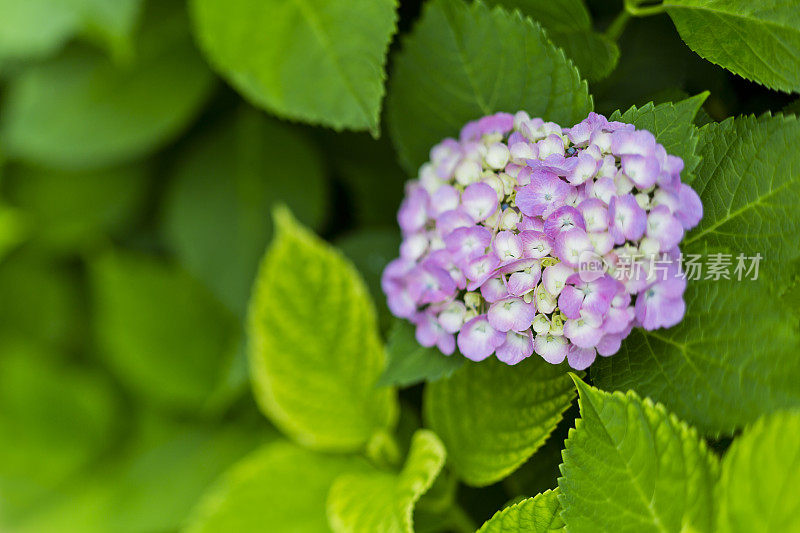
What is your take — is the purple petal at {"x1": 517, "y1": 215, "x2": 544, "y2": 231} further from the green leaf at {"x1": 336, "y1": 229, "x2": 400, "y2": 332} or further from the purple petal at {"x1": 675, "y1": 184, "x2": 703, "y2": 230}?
the green leaf at {"x1": 336, "y1": 229, "x2": 400, "y2": 332}

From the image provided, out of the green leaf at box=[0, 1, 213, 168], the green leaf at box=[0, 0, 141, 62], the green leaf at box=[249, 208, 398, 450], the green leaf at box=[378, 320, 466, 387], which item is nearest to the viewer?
the green leaf at box=[378, 320, 466, 387]

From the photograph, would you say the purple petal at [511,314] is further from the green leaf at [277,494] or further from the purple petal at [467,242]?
the green leaf at [277,494]

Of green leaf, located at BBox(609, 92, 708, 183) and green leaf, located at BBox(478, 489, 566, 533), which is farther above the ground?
green leaf, located at BBox(609, 92, 708, 183)

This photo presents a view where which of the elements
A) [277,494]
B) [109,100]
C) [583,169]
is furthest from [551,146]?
[109,100]

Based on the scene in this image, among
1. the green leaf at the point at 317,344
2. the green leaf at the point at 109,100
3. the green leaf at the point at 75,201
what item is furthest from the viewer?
the green leaf at the point at 75,201

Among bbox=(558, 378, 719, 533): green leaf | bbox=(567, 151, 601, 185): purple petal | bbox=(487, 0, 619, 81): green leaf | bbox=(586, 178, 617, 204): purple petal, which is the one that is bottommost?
bbox=(558, 378, 719, 533): green leaf

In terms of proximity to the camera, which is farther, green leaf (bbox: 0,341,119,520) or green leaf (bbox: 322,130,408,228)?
green leaf (bbox: 0,341,119,520)

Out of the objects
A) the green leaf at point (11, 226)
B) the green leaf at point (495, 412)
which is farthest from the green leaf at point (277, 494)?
the green leaf at point (11, 226)

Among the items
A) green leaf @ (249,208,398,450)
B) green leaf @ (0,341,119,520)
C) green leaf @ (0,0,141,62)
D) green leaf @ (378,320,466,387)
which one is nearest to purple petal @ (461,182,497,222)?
green leaf @ (378,320,466,387)
